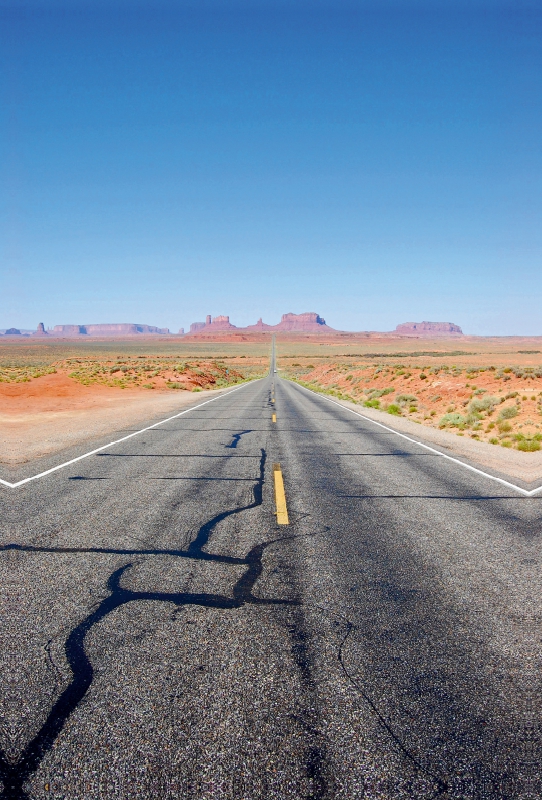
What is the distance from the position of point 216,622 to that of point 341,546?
2.00 metres

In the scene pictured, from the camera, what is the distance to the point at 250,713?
107 inches

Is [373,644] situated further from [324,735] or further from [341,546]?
[341,546]

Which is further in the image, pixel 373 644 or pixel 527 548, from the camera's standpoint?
pixel 527 548

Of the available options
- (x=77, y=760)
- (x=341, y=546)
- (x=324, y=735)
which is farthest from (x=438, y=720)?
(x=341, y=546)

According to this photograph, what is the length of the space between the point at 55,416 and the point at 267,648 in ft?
53.8

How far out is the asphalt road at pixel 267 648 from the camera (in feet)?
7.76

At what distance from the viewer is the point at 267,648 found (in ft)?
10.9

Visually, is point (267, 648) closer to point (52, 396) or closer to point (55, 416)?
point (55, 416)

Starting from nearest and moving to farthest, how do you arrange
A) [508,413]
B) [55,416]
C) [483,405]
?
[55,416], [508,413], [483,405]

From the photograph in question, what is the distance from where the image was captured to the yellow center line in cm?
613

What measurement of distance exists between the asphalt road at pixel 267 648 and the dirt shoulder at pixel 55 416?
471cm

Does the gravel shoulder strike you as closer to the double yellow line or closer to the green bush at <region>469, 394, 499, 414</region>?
the double yellow line

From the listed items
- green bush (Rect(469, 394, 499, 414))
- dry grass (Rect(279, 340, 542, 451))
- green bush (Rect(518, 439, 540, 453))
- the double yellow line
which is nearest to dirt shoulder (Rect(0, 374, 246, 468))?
the double yellow line

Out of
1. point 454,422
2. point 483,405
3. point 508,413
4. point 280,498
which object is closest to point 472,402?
point 483,405
